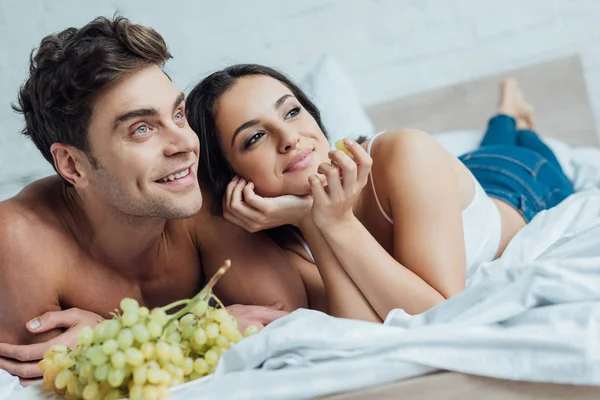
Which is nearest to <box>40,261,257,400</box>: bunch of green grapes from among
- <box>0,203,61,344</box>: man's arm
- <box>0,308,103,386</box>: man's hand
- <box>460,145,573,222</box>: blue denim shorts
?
<box>0,308,103,386</box>: man's hand

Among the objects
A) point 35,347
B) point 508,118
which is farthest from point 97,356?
point 508,118

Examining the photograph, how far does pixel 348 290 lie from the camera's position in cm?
170

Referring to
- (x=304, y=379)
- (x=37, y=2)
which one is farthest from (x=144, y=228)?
(x=37, y=2)

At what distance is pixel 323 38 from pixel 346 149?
1478mm

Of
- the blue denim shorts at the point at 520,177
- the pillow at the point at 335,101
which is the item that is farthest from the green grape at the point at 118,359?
the pillow at the point at 335,101

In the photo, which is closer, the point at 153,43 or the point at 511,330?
the point at 511,330

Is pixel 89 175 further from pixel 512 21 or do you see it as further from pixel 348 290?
pixel 512 21

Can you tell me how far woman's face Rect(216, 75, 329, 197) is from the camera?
1.73 m

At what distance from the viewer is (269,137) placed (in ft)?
5.76

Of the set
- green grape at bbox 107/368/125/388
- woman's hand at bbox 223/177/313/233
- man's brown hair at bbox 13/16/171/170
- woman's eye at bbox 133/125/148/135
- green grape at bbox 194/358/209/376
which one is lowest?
green grape at bbox 194/358/209/376

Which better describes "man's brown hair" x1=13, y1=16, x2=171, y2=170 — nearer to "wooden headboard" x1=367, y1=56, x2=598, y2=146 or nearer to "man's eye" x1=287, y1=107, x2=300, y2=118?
"man's eye" x1=287, y1=107, x2=300, y2=118

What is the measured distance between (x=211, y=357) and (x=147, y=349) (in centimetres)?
15

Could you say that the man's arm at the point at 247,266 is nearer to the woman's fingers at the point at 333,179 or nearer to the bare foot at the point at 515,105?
the woman's fingers at the point at 333,179

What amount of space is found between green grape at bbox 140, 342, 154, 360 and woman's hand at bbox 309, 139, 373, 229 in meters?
0.61
